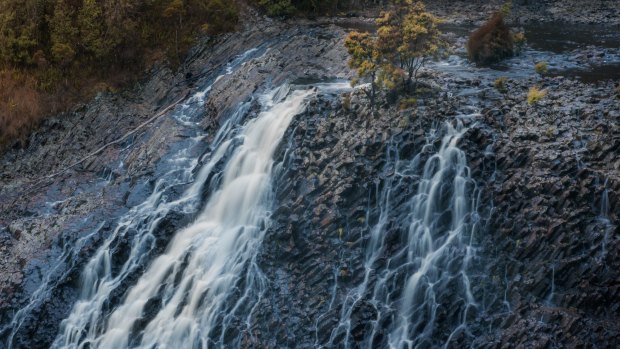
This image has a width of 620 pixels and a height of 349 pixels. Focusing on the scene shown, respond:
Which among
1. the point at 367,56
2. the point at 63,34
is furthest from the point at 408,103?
the point at 63,34

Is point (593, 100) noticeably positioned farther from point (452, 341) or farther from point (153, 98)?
point (153, 98)

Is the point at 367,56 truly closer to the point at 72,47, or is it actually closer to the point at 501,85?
the point at 501,85

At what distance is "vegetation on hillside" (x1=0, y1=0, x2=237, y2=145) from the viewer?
2623cm

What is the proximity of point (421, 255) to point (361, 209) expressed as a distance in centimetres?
222

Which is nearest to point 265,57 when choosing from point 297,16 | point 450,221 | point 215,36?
point 215,36

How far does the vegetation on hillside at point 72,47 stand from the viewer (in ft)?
86.1

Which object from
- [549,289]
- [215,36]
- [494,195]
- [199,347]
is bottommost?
[199,347]

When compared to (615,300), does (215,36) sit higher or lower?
higher

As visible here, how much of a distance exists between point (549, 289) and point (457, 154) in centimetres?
445

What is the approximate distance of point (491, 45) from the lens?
75.8 feet

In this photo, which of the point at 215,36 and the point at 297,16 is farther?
the point at 297,16

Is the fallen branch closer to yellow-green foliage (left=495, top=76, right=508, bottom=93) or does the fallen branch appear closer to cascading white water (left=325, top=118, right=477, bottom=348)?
cascading white water (left=325, top=118, right=477, bottom=348)

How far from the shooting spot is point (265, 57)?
85.3ft

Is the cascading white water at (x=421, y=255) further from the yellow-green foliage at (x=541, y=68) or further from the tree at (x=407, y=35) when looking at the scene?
the yellow-green foliage at (x=541, y=68)
